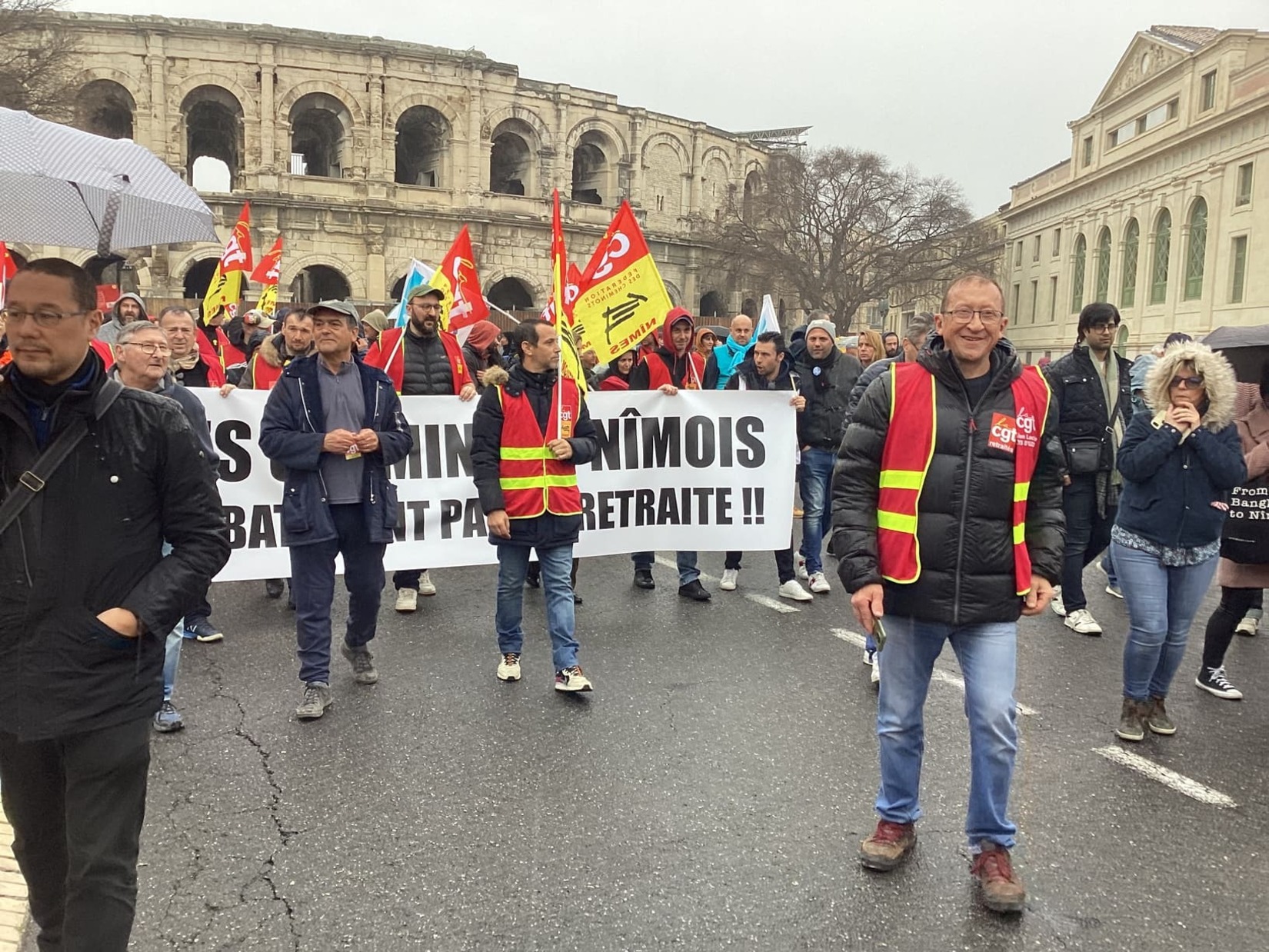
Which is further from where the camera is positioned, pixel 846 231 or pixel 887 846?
pixel 846 231

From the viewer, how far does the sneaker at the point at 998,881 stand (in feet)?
10.7

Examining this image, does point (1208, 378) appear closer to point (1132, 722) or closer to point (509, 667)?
point (1132, 722)

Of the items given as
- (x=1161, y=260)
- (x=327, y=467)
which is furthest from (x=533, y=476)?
(x=1161, y=260)

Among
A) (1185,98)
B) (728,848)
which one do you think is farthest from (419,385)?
(1185,98)

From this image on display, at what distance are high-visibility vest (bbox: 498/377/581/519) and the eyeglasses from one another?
3.12 meters

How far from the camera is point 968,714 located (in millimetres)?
3482

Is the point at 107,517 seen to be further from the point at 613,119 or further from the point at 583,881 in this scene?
the point at 613,119

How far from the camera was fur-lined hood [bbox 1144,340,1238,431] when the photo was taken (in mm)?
4676

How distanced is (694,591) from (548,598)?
7.92ft

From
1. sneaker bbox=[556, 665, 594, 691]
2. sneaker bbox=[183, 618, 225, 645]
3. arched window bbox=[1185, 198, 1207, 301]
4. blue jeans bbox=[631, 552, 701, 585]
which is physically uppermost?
arched window bbox=[1185, 198, 1207, 301]

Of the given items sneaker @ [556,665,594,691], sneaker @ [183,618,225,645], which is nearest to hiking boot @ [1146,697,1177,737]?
sneaker @ [556,665,594,691]

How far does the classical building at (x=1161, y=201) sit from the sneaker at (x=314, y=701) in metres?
34.7

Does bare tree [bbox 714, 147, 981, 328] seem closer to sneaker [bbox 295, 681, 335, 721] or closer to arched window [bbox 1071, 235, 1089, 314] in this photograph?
arched window [bbox 1071, 235, 1089, 314]

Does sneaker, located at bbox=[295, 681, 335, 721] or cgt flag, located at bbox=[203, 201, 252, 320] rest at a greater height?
cgt flag, located at bbox=[203, 201, 252, 320]
